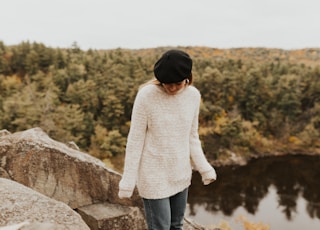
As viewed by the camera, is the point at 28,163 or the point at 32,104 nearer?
the point at 28,163

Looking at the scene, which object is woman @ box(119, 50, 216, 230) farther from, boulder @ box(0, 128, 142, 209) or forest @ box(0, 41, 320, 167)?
forest @ box(0, 41, 320, 167)

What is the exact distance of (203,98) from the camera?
43125 mm

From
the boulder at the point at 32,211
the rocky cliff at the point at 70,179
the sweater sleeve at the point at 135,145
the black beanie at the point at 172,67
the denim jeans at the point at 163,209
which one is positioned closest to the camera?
the black beanie at the point at 172,67

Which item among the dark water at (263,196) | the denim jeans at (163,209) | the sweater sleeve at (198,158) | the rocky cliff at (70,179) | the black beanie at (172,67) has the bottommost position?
the dark water at (263,196)

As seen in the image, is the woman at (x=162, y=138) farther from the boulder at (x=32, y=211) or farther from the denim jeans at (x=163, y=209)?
the boulder at (x=32, y=211)

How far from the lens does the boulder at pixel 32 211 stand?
349 centimetres

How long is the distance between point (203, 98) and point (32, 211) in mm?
40213

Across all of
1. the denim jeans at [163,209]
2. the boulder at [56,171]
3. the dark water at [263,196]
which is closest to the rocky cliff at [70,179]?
the boulder at [56,171]

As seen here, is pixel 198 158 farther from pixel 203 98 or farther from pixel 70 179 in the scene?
pixel 203 98

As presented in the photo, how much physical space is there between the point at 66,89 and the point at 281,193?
26422 millimetres

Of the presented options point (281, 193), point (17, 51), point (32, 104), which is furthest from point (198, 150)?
point (17, 51)

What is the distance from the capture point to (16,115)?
2928 cm

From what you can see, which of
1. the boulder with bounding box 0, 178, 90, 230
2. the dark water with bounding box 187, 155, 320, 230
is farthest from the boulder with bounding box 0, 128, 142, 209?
the dark water with bounding box 187, 155, 320, 230

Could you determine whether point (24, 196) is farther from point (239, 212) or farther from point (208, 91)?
point (208, 91)
